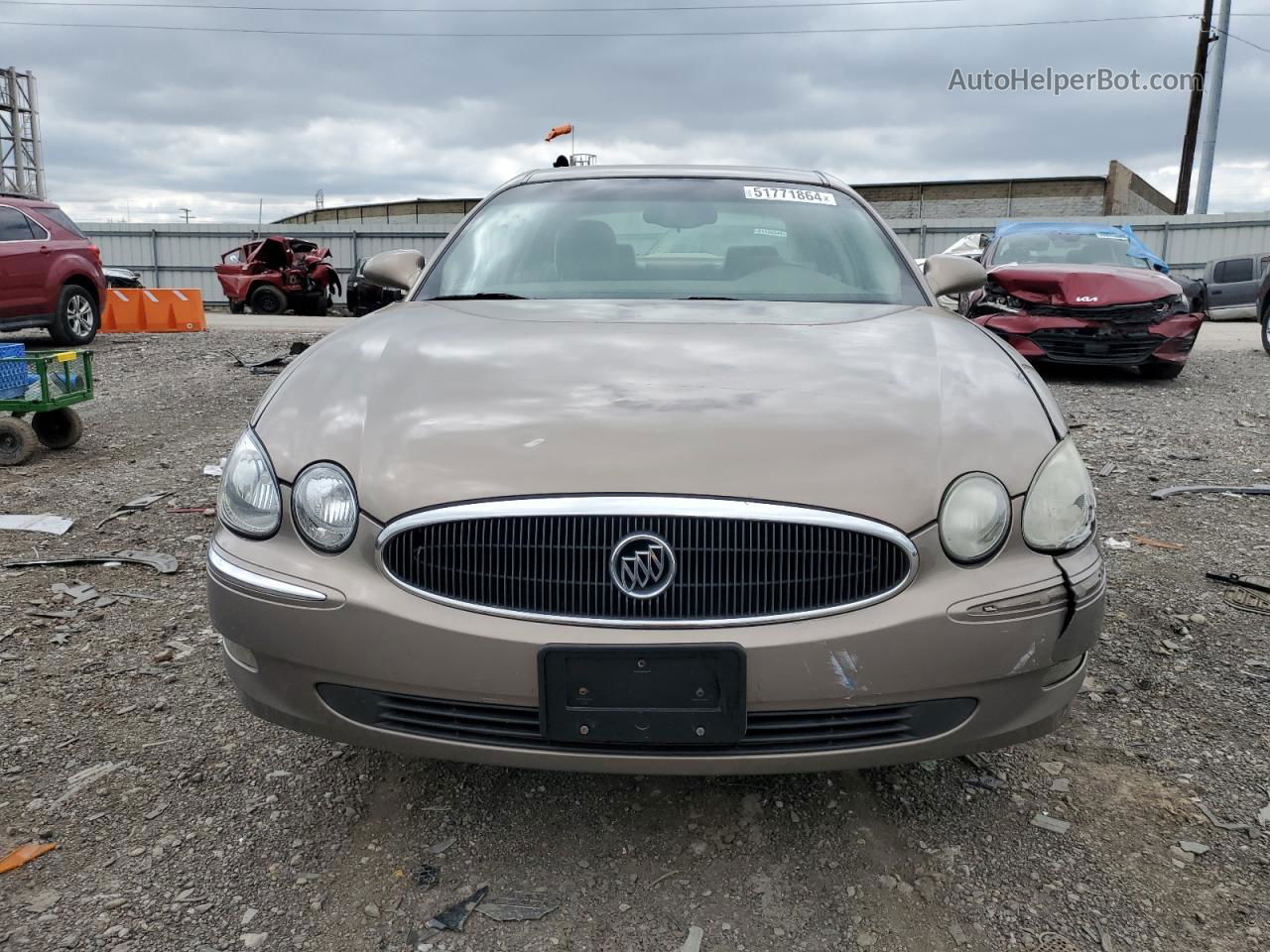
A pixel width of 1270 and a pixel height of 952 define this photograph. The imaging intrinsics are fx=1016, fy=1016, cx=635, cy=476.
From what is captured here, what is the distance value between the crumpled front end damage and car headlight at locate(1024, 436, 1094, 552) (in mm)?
6267

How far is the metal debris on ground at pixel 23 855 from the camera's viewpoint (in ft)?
6.80

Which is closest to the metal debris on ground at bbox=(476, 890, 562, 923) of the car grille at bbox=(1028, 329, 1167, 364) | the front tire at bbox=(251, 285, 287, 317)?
the car grille at bbox=(1028, 329, 1167, 364)

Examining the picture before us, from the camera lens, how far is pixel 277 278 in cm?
1866

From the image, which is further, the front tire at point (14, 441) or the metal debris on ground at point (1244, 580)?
the front tire at point (14, 441)

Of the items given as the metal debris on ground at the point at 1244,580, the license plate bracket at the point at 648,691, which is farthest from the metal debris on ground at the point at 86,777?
the metal debris on ground at the point at 1244,580

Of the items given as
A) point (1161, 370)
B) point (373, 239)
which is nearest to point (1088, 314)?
point (1161, 370)

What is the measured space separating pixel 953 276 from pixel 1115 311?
17.3ft

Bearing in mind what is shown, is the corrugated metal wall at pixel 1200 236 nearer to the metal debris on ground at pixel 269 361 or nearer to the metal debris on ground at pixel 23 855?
the metal debris on ground at pixel 269 361

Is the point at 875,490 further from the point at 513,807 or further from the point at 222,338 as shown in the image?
the point at 222,338

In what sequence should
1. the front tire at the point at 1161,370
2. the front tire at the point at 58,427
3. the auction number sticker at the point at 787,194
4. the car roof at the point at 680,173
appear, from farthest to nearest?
the front tire at the point at 1161,370
the front tire at the point at 58,427
the car roof at the point at 680,173
the auction number sticker at the point at 787,194

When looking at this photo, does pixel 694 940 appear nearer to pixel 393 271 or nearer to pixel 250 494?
pixel 250 494

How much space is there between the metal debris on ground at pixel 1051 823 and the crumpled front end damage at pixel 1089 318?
6257 mm

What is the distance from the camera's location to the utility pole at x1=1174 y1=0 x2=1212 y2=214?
28.1 meters

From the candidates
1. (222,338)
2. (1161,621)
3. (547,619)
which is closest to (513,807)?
(547,619)
